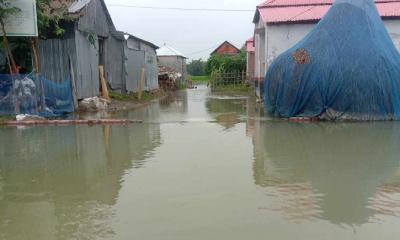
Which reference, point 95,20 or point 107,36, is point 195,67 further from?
point 95,20

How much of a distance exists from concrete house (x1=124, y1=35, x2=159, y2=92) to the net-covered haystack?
11.2 m

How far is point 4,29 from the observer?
46.8 ft

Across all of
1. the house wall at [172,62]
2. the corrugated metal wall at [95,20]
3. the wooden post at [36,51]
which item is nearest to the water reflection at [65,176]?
the wooden post at [36,51]

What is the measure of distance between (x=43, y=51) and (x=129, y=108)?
4.18 meters

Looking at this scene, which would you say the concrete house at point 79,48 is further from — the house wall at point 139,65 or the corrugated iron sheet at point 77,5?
the house wall at point 139,65

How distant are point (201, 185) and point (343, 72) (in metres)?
8.58

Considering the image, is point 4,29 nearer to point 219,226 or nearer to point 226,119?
point 226,119

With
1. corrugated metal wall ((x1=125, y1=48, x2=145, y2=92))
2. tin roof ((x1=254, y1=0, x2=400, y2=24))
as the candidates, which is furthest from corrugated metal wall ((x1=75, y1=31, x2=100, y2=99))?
tin roof ((x1=254, y1=0, x2=400, y2=24))

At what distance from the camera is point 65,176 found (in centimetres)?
729

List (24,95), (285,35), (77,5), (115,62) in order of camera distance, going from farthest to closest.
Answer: (115,62) < (285,35) < (77,5) < (24,95)

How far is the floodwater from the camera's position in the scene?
4.97 meters

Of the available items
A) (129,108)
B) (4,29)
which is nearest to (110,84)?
(129,108)

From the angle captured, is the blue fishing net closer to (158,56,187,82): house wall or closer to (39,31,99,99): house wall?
(39,31,99,99): house wall

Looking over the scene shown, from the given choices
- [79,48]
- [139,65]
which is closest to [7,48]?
[79,48]
